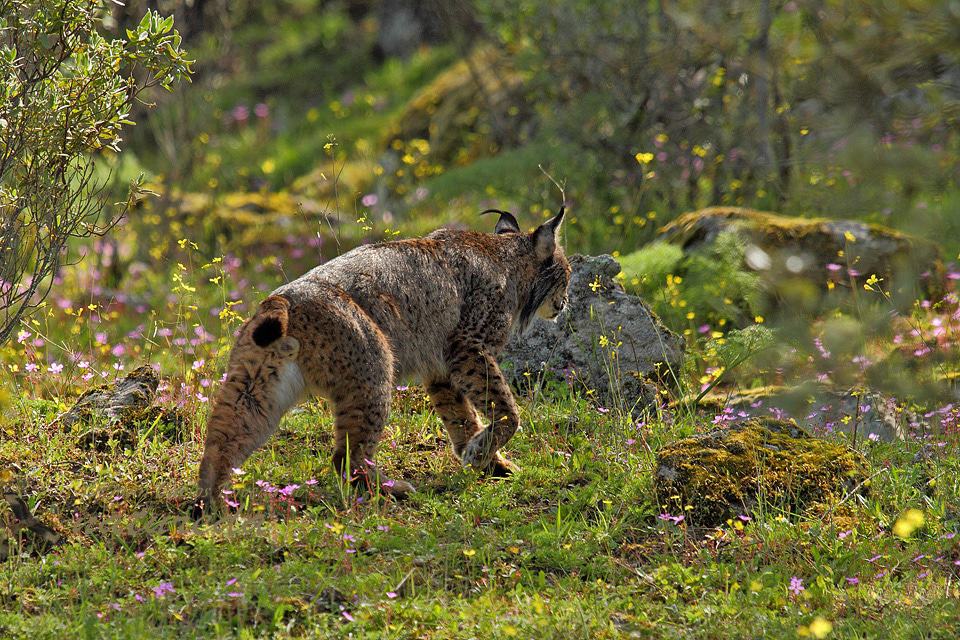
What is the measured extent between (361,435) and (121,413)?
1588 mm

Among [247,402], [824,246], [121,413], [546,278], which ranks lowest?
[824,246]

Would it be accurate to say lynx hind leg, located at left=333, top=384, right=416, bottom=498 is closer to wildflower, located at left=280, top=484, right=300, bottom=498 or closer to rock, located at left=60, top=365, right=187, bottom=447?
wildflower, located at left=280, top=484, right=300, bottom=498

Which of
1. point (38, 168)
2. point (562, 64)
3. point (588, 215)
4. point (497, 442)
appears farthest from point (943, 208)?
point (38, 168)

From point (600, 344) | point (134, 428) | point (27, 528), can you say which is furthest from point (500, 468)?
point (27, 528)

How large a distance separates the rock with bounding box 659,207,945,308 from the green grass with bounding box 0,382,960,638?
2.57 m

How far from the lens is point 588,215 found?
1113 centimetres

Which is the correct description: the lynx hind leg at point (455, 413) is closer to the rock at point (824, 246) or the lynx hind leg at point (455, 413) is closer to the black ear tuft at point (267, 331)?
the black ear tuft at point (267, 331)

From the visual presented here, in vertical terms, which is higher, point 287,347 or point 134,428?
point 287,347

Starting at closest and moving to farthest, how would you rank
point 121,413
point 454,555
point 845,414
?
1. point 454,555
2. point 121,413
3. point 845,414

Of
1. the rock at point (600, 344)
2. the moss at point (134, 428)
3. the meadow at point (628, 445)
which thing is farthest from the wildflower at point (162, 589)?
the rock at point (600, 344)

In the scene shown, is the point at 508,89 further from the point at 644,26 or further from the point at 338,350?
the point at 338,350

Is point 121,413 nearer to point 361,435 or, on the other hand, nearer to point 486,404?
point 361,435

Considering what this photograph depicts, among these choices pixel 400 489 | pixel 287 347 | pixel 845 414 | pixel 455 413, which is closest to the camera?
pixel 287 347

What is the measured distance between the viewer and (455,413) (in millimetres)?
6504
